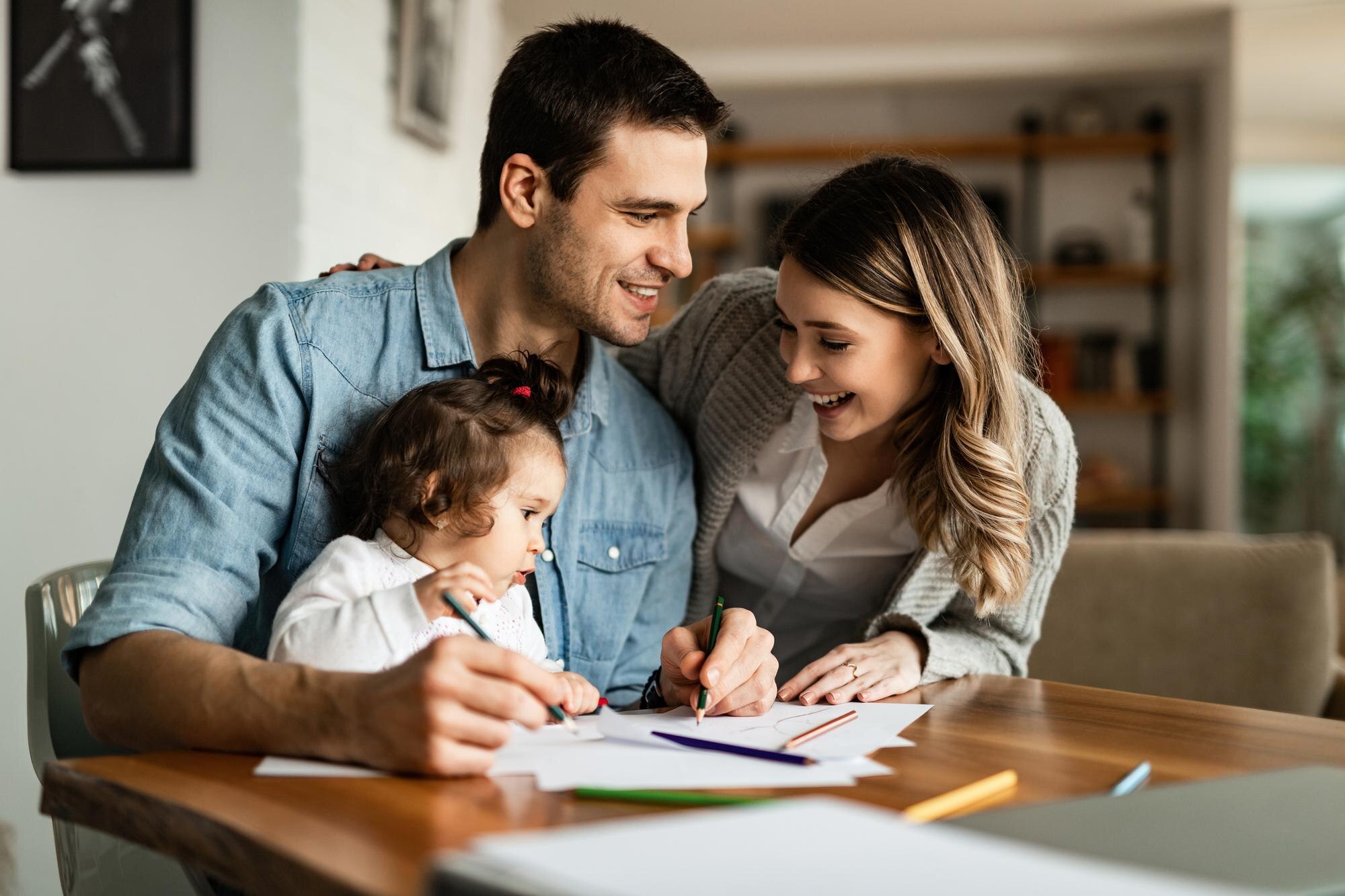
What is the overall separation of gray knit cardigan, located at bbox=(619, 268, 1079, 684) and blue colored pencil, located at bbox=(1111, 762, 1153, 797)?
→ 42 centimetres

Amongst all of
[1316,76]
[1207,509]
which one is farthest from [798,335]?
[1316,76]

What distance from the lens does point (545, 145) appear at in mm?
1563

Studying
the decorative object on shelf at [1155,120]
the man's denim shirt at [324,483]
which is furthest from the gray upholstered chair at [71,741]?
the decorative object on shelf at [1155,120]

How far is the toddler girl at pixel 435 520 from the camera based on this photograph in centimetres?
103

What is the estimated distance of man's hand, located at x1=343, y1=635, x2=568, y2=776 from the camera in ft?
2.68

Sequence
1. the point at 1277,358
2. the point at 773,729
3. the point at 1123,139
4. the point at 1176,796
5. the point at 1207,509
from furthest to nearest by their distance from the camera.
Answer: the point at 1277,358, the point at 1123,139, the point at 1207,509, the point at 773,729, the point at 1176,796

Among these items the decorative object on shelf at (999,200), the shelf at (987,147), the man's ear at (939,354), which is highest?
the shelf at (987,147)

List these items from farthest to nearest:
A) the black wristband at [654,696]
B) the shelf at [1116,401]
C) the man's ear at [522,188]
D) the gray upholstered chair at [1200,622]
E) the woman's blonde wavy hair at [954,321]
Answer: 1. the shelf at [1116,401]
2. the gray upholstered chair at [1200,622]
3. the man's ear at [522,188]
4. the woman's blonde wavy hair at [954,321]
5. the black wristband at [654,696]

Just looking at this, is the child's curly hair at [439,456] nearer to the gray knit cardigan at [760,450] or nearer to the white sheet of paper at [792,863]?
the gray knit cardigan at [760,450]

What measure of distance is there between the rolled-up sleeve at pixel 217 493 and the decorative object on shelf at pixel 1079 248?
16.8 ft

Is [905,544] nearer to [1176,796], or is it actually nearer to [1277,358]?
[1176,796]

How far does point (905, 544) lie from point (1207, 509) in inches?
167

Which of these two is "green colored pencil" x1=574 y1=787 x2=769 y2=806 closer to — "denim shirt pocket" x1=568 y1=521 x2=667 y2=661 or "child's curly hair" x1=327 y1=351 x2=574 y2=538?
"child's curly hair" x1=327 y1=351 x2=574 y2=538

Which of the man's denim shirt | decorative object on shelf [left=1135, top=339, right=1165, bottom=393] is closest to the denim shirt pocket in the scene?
the man's denim shirt
